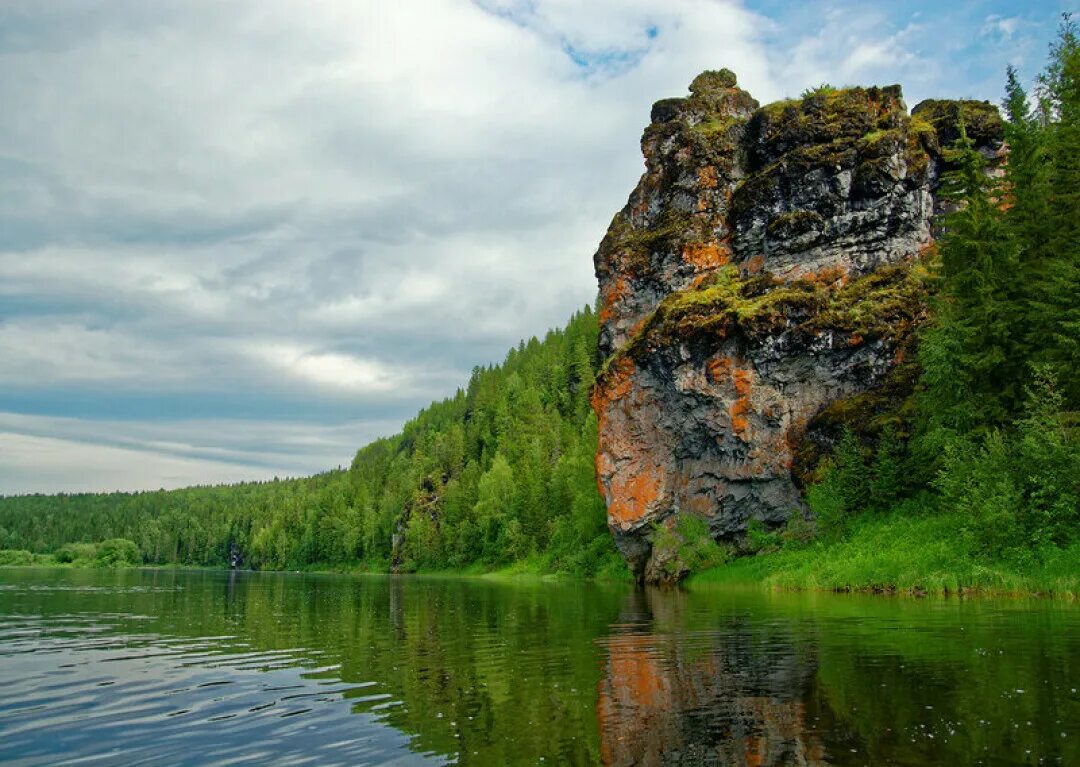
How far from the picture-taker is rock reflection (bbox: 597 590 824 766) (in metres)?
11.2

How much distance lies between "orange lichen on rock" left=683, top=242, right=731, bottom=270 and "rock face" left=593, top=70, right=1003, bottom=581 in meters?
0.13

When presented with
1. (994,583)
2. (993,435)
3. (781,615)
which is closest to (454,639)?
(781,615)

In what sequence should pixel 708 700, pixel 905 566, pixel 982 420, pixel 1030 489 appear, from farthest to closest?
1. pixel 982 420
2. pixel 905 566
3. pixel 1030 489
4. pixel 708 700

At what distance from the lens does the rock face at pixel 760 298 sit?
5756 centimetres

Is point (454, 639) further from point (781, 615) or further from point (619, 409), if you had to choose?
point (619, 409)

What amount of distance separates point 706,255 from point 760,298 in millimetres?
10719

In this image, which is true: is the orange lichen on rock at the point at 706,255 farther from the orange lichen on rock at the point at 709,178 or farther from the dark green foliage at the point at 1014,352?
the dark green foliage at the point at 1014,352

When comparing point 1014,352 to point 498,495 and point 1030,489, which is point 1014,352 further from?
point 498,495

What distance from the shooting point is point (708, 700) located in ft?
48.2

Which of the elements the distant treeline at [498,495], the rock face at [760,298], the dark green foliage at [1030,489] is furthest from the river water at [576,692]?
the distant treeline at [498,495]

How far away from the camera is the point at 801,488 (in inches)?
2190

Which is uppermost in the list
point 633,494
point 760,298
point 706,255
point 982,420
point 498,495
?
point 706,255

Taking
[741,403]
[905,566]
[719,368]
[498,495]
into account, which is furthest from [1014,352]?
[498,495]

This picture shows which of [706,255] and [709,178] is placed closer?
[706,255]
